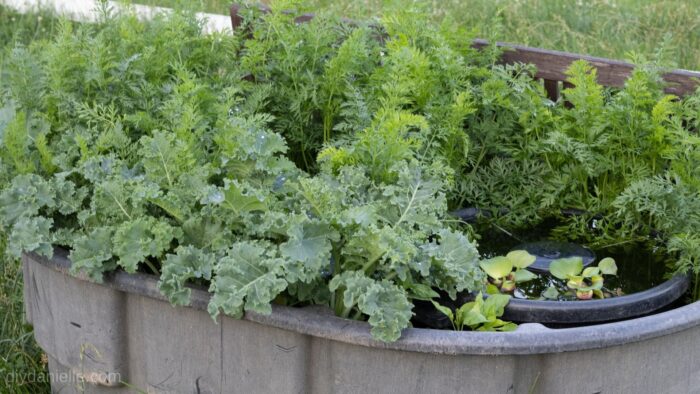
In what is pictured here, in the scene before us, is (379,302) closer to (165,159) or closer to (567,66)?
(165,159)

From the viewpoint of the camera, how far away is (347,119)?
8.71ft

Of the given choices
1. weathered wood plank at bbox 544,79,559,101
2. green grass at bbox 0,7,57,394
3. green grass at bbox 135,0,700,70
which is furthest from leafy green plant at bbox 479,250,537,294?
green grass at bbox 135,0,700,70

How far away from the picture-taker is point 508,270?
245 centimetres

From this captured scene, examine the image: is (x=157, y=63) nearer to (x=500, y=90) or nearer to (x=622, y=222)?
(x=500, y=90)

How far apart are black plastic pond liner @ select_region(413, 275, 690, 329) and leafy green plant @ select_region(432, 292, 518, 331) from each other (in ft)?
0.20

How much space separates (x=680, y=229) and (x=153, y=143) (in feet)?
4.43

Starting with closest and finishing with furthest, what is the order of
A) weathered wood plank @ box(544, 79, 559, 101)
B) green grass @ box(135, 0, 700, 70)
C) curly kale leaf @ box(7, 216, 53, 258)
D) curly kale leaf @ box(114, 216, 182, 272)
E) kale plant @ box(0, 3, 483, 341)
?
kale plant @ box(0, 3, 483, 341)
curly kale leaf @ box(114, 216, 182, 272)
curly kale leaf @ box(7, 216, 53, 258)
weathered wood plank @ box(544, 79, 559, 101)
green grass @ box(135, 0, 700, 70)

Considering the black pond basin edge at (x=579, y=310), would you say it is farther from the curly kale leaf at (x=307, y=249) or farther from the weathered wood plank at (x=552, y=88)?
the weathered wood plank at (x=552, y=88)

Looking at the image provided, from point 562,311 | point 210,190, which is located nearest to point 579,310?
point 562,311

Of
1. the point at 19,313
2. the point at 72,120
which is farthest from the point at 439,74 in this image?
the point at 19,313

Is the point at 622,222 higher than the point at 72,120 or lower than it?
lower

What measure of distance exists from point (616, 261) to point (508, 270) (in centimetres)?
40

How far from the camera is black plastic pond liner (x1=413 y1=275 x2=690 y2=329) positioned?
2.23m

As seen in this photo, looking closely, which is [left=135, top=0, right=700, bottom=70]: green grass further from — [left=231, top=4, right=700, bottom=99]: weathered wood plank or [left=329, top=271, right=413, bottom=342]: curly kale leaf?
[left=329, top=271, right=413, bottom=342]: curly kale leaf
